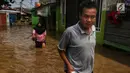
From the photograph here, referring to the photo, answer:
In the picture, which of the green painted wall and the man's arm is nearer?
the man's arm

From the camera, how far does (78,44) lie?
2594mm

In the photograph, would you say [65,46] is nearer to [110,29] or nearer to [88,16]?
[88,16]

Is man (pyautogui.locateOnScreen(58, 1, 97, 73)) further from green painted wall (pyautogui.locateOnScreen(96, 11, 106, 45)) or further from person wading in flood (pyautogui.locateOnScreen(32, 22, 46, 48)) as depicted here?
green painted wall (pyautogui.locateOnScreen(96, 11, 106, 45))

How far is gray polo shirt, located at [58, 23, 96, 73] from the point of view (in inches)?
102

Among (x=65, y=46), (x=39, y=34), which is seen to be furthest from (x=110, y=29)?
(x=65, y=46)

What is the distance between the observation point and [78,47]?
261cm

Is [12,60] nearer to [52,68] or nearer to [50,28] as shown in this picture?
[52,68]

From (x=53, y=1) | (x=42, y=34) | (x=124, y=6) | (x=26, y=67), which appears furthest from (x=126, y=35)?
(x=53, y=1)

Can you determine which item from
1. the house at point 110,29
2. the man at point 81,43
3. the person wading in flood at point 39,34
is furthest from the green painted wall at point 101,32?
the man at point 81,43

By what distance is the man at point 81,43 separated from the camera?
Answer: 8.35ft

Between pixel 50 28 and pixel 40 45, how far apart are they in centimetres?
1490

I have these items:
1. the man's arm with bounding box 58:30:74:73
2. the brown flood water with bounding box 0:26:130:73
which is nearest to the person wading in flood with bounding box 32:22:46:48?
the brown flood water with bounding box 0:26:130:73

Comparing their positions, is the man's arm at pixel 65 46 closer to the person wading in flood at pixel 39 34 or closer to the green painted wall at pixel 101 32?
the person wading in flood at pixel 39 34

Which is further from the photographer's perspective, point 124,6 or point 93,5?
point 124,6
